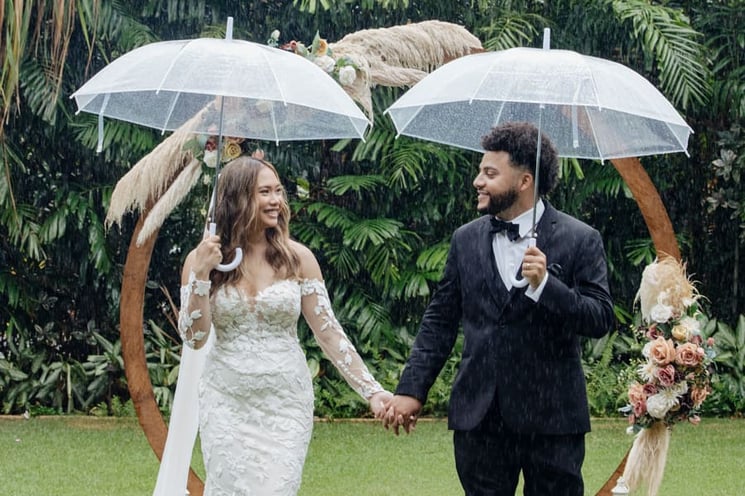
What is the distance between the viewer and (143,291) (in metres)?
6.80

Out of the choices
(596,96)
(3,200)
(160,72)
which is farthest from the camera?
(3,200)

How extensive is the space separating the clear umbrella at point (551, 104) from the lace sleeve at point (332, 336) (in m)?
0.84

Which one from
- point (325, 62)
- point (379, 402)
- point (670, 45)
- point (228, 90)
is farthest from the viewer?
point (670, 45)

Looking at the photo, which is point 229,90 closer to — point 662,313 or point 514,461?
point 514,461

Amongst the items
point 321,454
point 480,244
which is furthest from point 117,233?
point 480,244

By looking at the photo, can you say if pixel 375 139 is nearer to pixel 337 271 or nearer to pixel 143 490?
pixel 337 271

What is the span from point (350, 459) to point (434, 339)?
4395mm

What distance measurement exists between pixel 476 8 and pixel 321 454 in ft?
14.9

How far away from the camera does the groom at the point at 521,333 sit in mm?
4629

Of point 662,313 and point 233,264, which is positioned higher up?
point 233,264

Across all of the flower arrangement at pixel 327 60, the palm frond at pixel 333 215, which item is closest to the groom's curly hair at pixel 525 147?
the flower arrangement at pixel 327 60

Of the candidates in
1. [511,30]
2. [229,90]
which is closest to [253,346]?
[229,90]

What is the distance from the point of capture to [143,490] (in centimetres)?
826

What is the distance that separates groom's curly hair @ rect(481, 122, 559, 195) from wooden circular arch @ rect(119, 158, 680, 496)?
202 centimetres
